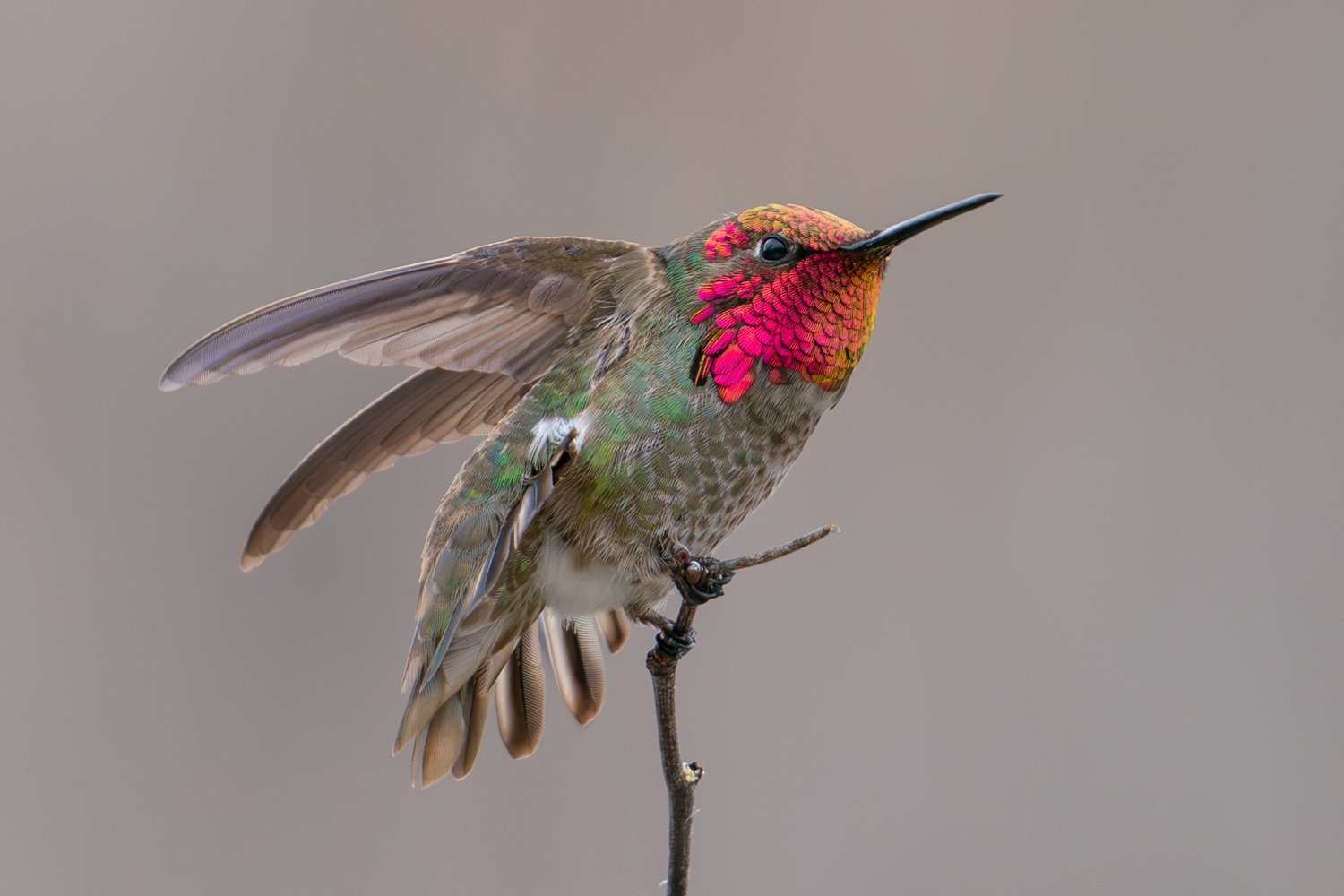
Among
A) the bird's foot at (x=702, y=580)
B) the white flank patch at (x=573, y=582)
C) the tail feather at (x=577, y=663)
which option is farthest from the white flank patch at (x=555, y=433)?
the tail feather at (x=577, y=663)

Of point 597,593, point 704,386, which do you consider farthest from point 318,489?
point 704,386

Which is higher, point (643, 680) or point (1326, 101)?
point (1326, 101)

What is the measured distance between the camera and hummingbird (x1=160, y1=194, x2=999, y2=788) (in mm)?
1327

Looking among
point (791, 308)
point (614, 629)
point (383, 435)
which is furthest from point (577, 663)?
point (791, 308)

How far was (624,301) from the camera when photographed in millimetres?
1416

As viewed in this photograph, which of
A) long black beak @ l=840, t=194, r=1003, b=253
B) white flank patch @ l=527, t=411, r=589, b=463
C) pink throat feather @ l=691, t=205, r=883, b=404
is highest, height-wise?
long black beak @ l=840, t=194, r=1003, b=253

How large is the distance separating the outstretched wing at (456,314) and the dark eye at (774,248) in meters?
0.15

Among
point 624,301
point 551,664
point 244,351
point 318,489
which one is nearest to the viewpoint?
point 244,351

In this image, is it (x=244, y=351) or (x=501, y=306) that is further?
(x=501, y=306)

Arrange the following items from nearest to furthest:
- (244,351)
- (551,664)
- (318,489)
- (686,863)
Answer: (686,863) → (244,351) → (318,489) → (551,664)

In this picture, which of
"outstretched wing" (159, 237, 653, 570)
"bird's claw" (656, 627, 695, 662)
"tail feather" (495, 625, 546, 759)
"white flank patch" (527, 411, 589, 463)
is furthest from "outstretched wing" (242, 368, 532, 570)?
"bird's claw" (656, 627, 695, 662)

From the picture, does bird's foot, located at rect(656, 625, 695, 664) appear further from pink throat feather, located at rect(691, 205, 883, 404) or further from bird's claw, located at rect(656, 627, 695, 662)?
pink throat feather, located at rect(691, 205, 883, 404)

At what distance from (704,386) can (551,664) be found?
57cm

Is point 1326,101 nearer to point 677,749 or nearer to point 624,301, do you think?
point 624,301
